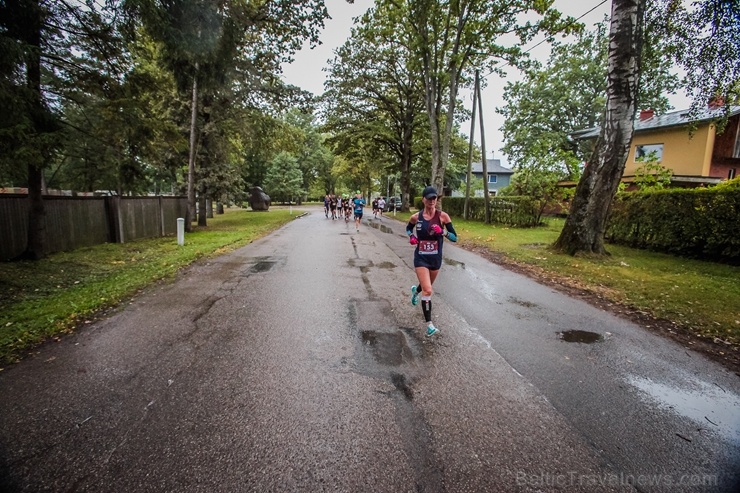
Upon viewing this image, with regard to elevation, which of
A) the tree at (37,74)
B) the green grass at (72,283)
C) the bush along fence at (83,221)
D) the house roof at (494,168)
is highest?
the house roof at (494,168)

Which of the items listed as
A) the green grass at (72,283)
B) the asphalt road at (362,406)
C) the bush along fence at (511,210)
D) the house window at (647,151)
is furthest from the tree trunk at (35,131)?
the house window at (647,151)

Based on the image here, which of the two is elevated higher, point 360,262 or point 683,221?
point 683,221

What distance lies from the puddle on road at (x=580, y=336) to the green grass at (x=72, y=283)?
6.54 m

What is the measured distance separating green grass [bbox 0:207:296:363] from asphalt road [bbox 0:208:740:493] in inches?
18.3

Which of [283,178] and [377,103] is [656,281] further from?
[283,178]

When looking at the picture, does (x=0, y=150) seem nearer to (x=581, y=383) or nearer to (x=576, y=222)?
(x=581, y=383)

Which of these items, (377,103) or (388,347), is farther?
(377,103)

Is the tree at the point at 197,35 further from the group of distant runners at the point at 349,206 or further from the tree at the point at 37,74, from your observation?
the group of distant runners at the point at 349,206

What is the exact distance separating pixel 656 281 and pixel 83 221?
16094mm

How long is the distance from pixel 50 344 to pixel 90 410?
2.00 meters

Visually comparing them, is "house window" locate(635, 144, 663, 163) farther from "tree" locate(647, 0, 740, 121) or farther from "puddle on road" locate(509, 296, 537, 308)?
"puddle on road" locate(509, 296, 537, 308)

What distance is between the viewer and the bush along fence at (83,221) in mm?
8680

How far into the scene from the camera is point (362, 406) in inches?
114

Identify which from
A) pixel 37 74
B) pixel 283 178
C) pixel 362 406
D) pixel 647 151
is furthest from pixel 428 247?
pixel 283 178
